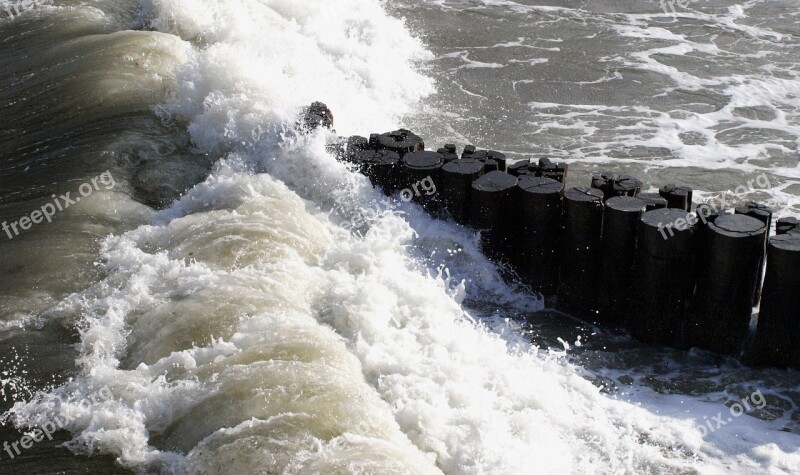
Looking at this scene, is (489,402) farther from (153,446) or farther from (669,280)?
(153,446)

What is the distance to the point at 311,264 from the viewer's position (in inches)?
306

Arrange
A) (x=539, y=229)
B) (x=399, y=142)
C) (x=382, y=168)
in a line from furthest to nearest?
(x=399, y=142), (x=382, y=168), (x=539, y=229)

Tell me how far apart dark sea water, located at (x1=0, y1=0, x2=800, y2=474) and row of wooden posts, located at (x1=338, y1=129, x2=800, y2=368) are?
248 millimetres

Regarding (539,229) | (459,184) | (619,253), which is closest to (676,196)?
(619,253)

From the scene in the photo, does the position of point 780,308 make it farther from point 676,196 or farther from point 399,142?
point 399,142

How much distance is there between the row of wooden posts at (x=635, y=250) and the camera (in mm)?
7000

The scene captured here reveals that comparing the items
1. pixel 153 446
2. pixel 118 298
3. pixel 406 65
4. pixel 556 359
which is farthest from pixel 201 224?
pixel 406 65

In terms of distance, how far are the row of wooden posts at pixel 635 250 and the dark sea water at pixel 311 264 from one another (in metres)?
0.25

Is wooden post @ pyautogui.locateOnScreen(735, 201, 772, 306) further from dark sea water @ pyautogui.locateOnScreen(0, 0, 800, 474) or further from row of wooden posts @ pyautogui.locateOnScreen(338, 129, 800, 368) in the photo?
dark sea water @ pyautogui.locateOnScreen(0, 0, 800, 474)

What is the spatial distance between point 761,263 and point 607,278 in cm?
136

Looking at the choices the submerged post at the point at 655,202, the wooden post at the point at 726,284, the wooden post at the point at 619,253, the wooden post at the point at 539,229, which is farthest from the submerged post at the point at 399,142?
the wooden post at the point at 726,284

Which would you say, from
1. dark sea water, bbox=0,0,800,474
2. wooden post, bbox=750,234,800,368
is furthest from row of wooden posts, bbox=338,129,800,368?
dark sea water, bbox=0,0,800,474

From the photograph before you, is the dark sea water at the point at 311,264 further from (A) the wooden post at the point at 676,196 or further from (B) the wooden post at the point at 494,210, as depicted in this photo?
(A) the wooden post at the point at 676,196

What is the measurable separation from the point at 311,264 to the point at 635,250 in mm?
3071
